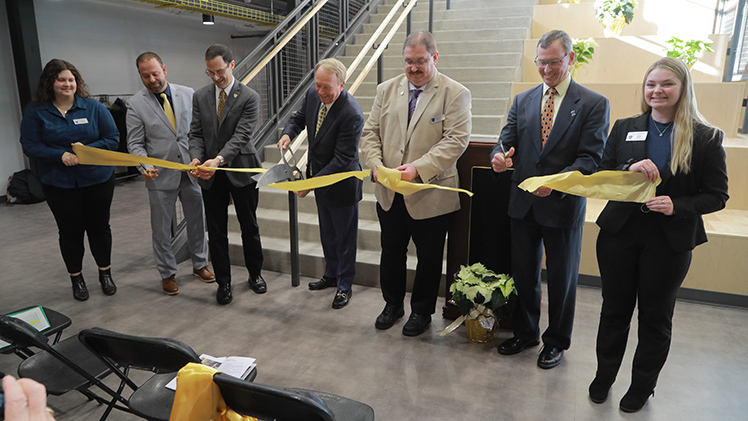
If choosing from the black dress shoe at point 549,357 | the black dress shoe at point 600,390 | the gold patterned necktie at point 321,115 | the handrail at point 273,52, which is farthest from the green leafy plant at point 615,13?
the black dress shoe at point 600,390

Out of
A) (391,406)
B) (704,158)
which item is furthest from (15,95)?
(704,158)

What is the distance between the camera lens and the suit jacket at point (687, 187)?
1988mm

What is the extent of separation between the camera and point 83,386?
2062 mm

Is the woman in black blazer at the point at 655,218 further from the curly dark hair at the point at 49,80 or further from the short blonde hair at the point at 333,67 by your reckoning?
the curly dark hair at the point at 49,80

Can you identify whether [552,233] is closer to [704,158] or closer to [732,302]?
[704,158]

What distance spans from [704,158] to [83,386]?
2714 millimetres

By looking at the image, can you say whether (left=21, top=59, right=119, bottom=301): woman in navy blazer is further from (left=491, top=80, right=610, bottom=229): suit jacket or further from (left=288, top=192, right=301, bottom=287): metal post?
(left=491, top=80, right=610, bottom=229): suit jacket

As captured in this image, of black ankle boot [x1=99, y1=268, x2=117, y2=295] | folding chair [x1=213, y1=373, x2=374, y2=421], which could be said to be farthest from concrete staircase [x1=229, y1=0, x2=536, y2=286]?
folding chair [x1=213, y1=373, x2=374, y2=421]

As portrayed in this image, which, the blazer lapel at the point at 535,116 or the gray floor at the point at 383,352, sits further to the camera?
the blazer lapel at the point at 535,116

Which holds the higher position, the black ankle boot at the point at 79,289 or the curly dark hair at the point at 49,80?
the curly dark hair at the point at 49,80

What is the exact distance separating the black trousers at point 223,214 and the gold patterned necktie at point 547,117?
1988 mm

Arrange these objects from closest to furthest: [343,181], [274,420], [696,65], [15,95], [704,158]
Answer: [274,420] → [704,158] → [343,181] → [696,65] → [15,95]

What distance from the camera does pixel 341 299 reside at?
3.53 m

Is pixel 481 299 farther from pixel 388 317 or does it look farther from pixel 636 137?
pixel 636 137
